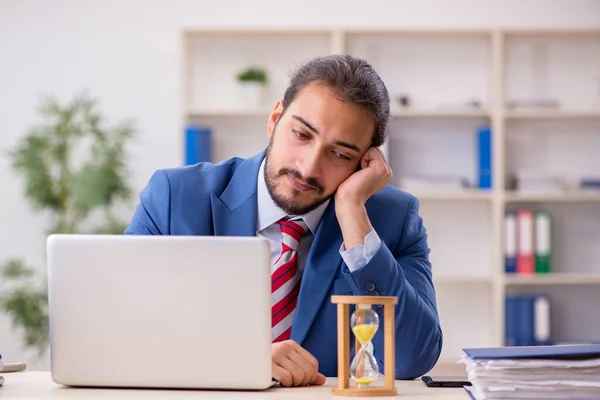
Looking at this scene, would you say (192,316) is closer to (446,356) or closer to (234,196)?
(234,196)

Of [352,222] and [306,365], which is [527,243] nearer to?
[352,222]

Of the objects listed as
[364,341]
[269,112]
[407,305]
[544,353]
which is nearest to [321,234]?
[407,305]

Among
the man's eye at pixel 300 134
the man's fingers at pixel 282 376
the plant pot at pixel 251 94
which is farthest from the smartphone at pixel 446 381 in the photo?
the plant pot at pixel 251 94

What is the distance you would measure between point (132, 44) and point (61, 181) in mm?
867

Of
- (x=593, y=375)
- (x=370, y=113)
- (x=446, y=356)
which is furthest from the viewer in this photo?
(x=446, y=356)

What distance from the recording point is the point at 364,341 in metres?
1.57

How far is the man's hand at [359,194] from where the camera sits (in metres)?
1.98

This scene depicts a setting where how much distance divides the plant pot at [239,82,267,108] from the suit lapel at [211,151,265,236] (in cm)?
265

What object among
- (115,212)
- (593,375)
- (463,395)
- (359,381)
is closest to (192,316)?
A: (359,381)

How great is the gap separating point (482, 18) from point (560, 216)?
1147mm

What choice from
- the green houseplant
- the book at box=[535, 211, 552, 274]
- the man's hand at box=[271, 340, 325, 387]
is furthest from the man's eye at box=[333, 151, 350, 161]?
the book at box=[535, 211, 552, 274]

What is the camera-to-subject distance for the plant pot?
485 centimetres

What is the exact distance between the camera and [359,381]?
1.58 m

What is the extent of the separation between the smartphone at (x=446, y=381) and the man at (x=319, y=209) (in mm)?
164
